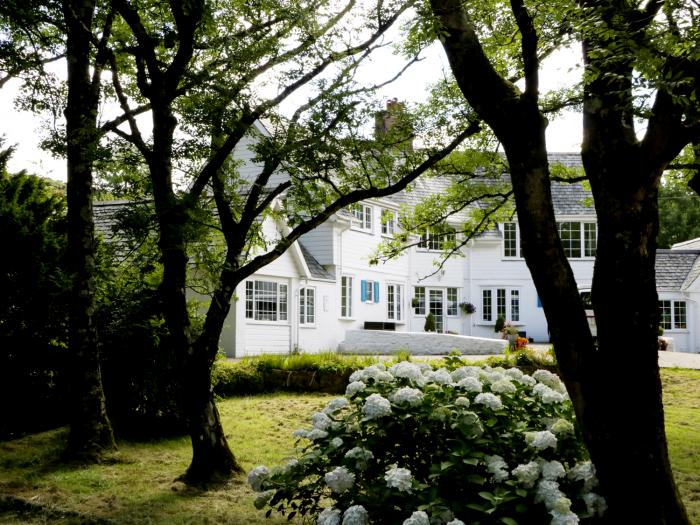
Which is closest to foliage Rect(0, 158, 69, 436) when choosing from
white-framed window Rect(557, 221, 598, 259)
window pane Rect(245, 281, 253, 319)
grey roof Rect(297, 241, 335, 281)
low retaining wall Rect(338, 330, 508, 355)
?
window pane Rect(245, 281, 253, 319)

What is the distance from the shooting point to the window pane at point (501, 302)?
35.3 meters

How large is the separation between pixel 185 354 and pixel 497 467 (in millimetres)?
4437

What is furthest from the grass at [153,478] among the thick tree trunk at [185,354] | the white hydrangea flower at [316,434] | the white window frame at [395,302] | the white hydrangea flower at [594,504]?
the white window frame at [395,302]

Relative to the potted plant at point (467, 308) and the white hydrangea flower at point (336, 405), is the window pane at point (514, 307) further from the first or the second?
the white hydrangea flower at point (336, 405)

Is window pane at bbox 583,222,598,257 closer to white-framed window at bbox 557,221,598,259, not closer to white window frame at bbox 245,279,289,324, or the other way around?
white-framed window at bbox 557,221,598,259

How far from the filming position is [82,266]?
9172 millimetres

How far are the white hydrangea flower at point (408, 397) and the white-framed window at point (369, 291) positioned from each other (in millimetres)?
25059

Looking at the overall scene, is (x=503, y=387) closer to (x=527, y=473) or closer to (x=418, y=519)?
(x=527, y=473)

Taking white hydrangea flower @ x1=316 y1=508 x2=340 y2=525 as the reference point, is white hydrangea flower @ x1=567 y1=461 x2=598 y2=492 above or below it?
above

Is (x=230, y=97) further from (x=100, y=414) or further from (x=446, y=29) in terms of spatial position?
(x=100, y=414)

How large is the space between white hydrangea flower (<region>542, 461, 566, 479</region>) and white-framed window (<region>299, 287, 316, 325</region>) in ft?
71.0

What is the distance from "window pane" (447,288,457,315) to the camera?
1380 inches

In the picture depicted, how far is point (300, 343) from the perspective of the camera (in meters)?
26.2

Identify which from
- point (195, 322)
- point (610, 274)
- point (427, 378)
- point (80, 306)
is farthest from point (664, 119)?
point (195, 322)
